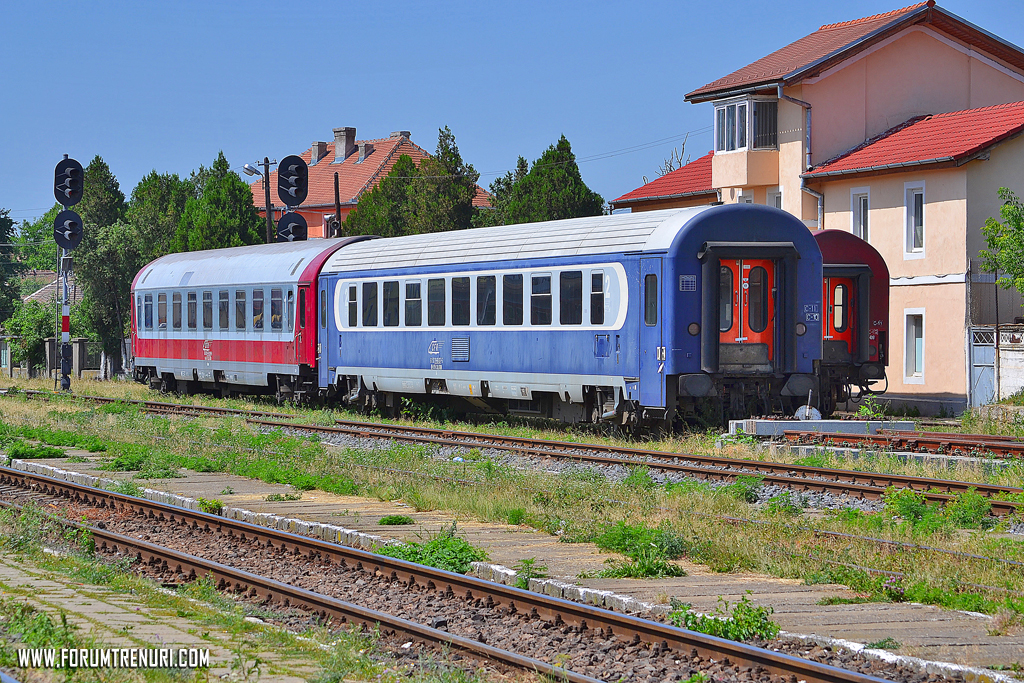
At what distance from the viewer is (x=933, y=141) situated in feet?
105

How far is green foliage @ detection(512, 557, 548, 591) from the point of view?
28.9 ft

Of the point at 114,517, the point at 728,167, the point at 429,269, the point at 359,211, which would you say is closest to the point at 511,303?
the point at 429,269

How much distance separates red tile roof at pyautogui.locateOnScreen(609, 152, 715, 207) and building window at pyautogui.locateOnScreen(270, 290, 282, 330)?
18038 millimetres

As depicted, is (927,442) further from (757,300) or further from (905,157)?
(905,157)

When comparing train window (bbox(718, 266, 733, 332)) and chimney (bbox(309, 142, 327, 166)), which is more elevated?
chimney (bbox(309, 142, 327, 166))

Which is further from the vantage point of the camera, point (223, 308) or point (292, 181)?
point (223, 308)

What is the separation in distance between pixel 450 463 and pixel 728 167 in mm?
24342

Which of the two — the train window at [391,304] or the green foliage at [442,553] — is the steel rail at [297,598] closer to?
the green foliage at [442,553]

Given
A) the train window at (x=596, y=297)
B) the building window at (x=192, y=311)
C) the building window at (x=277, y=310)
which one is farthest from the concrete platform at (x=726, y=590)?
the building window at (x=192, y=311)

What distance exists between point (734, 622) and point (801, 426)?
1136cm

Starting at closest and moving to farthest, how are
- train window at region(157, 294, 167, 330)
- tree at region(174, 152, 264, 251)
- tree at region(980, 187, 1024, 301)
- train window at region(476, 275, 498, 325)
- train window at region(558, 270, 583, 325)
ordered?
train window at region(558, 270, 583, 325)
train window at region(476, 275, 498, 325)
tree at region(980, 187, 1024, 301)
train window at region(157, 294, 167, 330)
tree at region(174, 152, 264, 251)

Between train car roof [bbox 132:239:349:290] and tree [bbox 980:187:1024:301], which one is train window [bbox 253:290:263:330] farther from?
tree [bbox 980:187:1024:301]

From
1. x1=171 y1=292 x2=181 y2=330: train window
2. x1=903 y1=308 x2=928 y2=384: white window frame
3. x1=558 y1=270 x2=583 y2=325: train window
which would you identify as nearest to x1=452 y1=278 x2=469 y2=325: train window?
x1=558 y1=270 x2=583 y2=325: train window

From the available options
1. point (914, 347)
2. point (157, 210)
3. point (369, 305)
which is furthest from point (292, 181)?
point (157, 210)
